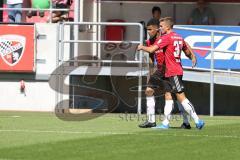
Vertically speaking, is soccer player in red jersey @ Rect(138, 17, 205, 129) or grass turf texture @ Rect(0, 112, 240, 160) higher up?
soccer player in red jersey @ Rect(138, 17, 205, 129)

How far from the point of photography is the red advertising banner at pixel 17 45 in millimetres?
20578

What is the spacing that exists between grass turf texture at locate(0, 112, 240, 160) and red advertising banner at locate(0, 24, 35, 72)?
3.84 meters

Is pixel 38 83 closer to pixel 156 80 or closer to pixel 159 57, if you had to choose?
pixel 156 80

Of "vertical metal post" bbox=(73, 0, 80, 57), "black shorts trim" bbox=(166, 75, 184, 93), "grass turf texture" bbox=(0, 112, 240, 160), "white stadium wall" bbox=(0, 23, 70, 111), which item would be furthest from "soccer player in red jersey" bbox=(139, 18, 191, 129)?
"white stadium wall" bbox=(0, 23, 70, 111)

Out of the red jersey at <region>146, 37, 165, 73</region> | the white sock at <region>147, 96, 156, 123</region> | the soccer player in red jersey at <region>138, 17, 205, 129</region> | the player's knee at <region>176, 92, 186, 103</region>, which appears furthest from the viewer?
the white sock at <region>147, 96, 156, 123</region>

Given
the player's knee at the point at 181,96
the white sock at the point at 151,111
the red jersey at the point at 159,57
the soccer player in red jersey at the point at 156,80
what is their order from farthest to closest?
1. the white sock at the point at 151,111
2. the red jersey at the point at 159,57
3. the soccer player in red jersey at the point at 156,80
4. the player's knee at the point at 181,96

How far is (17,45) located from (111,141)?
855 cm

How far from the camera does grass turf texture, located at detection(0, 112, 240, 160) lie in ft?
36.2

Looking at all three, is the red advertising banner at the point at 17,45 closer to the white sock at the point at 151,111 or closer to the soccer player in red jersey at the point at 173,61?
the white sock at the point at 151,111

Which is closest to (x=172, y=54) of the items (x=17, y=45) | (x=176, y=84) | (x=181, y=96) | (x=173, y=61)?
(x=173, y=61)

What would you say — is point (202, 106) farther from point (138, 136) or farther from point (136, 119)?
point (138, 136)

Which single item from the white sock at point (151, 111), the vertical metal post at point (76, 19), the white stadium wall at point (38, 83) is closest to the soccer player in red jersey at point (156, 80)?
the white sock at point (151, 111)

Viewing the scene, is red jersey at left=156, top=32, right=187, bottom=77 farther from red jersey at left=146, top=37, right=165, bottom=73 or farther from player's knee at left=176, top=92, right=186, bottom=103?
player's knee at left=176, top=92, right=186, bottom=103

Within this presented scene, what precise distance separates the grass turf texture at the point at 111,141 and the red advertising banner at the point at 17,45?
151 inches
